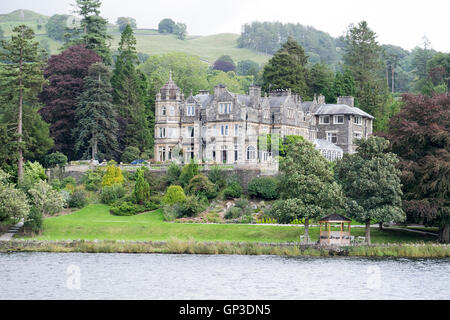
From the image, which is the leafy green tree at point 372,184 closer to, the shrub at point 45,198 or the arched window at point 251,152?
the arched window at point 251,152

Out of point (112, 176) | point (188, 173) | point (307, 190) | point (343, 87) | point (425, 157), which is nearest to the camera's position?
point (307, 190)

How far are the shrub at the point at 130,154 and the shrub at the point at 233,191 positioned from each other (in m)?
17.8

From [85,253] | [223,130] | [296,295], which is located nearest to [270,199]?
[223,130]

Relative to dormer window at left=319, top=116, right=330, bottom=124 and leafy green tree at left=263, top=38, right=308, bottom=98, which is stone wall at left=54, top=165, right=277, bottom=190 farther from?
leafy green tree at left=263, top=38, right=308, bottom=98

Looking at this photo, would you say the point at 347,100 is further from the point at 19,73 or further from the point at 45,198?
the point at 45,198

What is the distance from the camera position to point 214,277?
50.6 meters

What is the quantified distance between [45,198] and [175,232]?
12602 mm

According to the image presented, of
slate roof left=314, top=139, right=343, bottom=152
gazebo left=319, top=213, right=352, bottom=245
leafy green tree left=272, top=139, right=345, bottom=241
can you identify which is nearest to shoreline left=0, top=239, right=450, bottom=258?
gazebo left=319, top=213, right=352, bottom=245

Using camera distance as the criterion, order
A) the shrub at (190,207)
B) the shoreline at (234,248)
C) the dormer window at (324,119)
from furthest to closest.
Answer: the dormer window at (324,119)
the shrub at (190,207)
the shoreline at (234,248)

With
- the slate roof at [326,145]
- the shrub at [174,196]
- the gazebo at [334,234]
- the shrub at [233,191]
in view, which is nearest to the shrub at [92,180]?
the shrub at [174,196]

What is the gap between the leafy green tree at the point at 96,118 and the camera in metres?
94.6

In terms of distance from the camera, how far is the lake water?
45.6 meters

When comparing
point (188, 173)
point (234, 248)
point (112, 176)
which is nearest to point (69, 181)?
point (112, 176)

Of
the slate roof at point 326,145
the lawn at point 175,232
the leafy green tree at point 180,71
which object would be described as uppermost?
the leafy green tree at point 180,71
